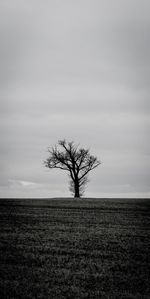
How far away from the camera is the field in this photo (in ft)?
45.5

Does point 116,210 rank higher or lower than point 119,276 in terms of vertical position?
higher

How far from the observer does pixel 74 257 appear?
1817 centimetres

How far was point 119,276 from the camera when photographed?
15594mm

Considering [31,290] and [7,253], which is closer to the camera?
[31,290]

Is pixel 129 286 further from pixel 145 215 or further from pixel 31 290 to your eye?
pixel 145 215

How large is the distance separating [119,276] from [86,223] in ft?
39.2

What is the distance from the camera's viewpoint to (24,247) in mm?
19641

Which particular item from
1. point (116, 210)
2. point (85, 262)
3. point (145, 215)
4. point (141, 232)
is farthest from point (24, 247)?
point (116, 210)

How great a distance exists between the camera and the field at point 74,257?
546 inches

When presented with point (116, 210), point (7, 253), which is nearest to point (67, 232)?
point (7, 253)

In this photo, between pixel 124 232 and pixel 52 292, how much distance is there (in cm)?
1139

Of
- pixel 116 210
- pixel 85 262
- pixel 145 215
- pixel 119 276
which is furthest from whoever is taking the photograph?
pixel 116 210

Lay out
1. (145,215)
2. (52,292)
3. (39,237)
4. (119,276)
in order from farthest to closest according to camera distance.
Answer: (145,215), (39,237), (119,276), (52,292)

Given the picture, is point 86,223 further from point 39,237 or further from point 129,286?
point 129,286
